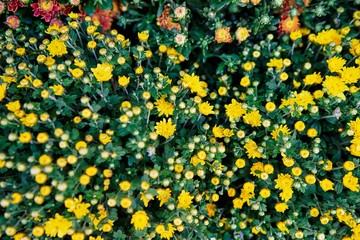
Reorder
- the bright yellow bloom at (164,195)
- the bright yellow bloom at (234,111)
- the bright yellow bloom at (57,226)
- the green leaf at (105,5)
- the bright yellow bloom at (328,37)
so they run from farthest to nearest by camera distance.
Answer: the bright yellow bloom at (328,37) < the green leaf at (105,5) < the bright yellow bloom at (234,111) < the bright yellow bloom at (164,195) < the bright yellow bloom at (57,226)

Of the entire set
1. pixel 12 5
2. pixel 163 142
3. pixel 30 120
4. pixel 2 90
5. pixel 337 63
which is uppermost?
pixel 12 5

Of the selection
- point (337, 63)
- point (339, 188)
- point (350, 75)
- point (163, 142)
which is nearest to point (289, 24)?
point (337, 63)

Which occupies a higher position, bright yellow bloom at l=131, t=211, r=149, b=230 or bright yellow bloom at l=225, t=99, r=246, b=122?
bright yellow bloom at l=225, t=99, r=246, b=122

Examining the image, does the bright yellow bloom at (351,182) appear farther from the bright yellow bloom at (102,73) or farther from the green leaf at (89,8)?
the green leaf at (89,8)

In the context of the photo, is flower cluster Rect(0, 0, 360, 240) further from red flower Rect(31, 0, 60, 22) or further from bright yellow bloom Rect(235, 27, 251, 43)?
bright yellow bloom Rect(235, 27, 251, 43)

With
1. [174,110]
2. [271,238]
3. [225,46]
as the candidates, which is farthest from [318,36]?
[271,238]

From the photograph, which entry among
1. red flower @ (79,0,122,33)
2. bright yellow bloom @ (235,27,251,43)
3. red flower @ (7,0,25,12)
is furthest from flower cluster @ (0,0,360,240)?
red flower @ (79,0,122,33)

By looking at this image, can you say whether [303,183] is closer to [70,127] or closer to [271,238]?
[271,238]

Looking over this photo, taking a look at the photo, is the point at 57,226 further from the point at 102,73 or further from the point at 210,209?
the point at 210,209

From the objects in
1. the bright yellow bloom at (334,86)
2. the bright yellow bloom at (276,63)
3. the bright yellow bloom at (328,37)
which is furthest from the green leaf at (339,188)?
the bright yellow bloom at (328,37)

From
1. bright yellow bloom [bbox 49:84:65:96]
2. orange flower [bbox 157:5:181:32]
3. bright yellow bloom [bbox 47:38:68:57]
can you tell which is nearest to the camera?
bright yellow bloom [bbox 49:84:65:96]

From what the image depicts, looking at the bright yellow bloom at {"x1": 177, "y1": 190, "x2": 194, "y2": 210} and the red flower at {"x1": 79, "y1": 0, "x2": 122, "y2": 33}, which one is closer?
the bright yellow bloom at {"x1": 177, "y1": 190, "x2": 194, "y2": 210}

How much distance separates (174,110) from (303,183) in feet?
3.91

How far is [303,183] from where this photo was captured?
216 cm
